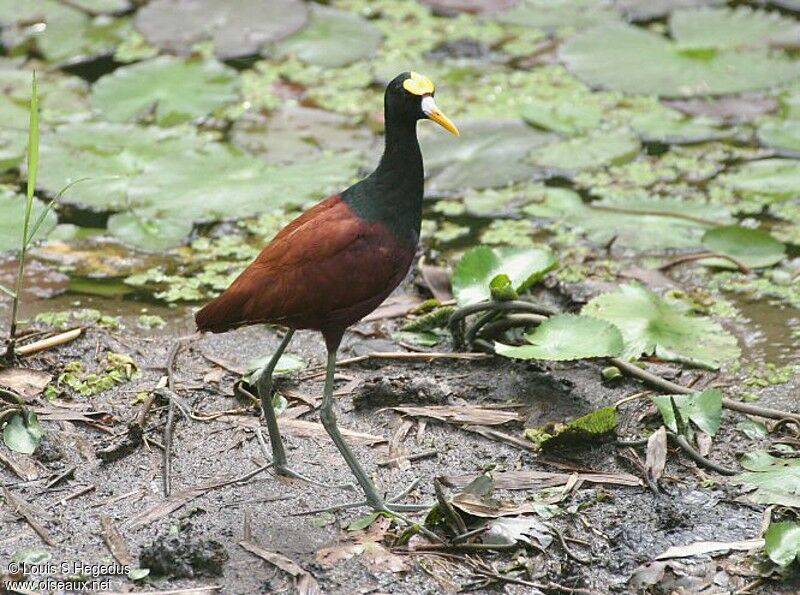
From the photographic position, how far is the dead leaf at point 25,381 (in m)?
4.79

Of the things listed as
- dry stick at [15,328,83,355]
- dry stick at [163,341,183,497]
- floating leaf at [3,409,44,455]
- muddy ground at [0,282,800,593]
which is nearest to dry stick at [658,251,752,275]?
muddy ground at [0,282,800,593]

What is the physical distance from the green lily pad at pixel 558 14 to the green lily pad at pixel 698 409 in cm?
485

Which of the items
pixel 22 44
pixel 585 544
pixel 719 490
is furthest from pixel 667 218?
pixel 22 44

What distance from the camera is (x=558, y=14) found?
902cm

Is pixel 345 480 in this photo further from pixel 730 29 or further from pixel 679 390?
pixel 730 29

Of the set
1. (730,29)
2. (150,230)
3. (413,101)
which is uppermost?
(413,101)

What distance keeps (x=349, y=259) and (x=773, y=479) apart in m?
1.69

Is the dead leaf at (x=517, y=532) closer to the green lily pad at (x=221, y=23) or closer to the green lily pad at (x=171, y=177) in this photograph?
the green lily pad at (x=171, y=177)

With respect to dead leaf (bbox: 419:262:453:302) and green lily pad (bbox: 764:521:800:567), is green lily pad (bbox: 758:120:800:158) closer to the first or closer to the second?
dead leaf (bbox: 419:262:453:302)

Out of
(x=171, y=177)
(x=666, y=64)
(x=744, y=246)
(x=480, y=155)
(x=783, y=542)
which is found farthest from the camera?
(x=666, y=64)

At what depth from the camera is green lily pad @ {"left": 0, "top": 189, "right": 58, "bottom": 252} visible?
622cm

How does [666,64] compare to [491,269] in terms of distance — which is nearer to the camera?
[491,269]

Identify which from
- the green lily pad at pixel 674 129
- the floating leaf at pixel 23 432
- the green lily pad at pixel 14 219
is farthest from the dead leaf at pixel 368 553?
the green lily pad at pixel 674 129

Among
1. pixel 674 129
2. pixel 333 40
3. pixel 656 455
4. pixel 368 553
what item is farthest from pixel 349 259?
pixel 333 40
